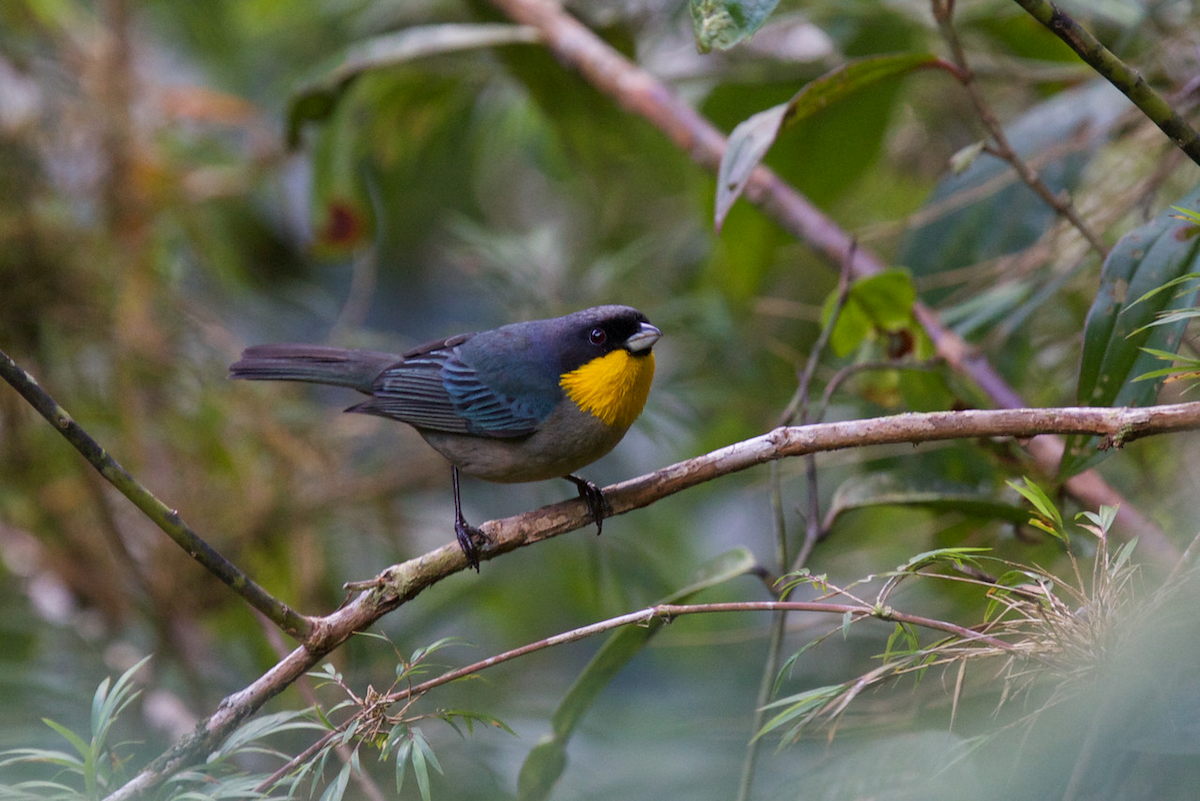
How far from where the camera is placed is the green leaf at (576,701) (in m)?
2.15

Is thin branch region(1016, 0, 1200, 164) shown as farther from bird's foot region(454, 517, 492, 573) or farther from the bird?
bird's foot region(454, 517, 492, 573)

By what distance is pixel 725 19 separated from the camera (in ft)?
6.05

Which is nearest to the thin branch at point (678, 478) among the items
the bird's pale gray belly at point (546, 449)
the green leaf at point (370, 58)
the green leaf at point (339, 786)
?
the green leaf at point (339, 786)

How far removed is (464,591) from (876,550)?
1.82 m

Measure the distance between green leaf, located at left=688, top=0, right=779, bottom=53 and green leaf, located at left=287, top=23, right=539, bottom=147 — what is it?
1.86 meters

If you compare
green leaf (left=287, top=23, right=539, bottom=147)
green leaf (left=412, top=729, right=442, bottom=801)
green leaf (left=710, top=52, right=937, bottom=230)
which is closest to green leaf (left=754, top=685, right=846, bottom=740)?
green leaf (left=412, top=729, right=442, bottom=801)

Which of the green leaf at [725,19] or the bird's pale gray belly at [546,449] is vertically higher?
the green leaf at [725,19]

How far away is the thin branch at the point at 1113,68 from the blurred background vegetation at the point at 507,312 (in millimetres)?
945

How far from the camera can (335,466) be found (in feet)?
14.6

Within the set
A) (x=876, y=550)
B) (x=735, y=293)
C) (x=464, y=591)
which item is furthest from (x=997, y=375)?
(x=464, y=591)

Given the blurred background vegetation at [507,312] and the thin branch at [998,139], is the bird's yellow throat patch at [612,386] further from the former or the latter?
the thin branch at [998,139]

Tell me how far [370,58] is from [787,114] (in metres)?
1.85

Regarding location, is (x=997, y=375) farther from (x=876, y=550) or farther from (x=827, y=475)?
(x=827, y=475)

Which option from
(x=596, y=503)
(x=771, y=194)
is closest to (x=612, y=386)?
(x=596, y=503)
